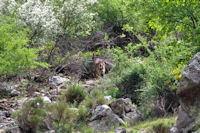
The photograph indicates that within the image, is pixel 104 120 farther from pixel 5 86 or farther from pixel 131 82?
pixel 5 86

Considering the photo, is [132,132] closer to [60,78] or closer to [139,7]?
[139,7]

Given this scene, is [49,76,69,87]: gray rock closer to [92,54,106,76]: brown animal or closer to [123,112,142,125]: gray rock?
[92,54,106,76]: brown animal

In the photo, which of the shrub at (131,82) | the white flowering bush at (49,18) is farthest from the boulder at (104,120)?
the white flowering bush at (49,18)

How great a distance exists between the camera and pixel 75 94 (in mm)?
10969

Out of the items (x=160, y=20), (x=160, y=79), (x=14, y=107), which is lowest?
(x=14, y=107)

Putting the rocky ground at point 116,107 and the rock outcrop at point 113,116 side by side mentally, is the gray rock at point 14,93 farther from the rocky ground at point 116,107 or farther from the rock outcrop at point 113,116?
the rock outcrop at point 113,116

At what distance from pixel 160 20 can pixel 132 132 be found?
5016 millimetres

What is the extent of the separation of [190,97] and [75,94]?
21.3 feet

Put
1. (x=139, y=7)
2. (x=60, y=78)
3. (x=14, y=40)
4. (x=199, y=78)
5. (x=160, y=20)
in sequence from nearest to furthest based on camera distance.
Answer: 1. (x=199, y=78)
2. (x=160, y=20)
3. (x=14, y=40)
4. (x=139, y=7)
5. (x=60, y=78)

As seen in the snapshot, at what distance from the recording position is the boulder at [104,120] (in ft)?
27.0

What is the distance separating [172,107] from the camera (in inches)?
339

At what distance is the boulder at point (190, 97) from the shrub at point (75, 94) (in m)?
6.19

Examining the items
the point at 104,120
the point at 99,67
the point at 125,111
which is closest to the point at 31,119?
the point at 104,120

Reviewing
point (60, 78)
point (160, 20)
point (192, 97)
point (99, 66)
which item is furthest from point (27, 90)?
point (192, 97)
